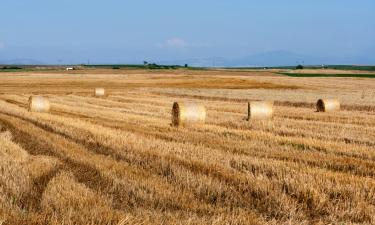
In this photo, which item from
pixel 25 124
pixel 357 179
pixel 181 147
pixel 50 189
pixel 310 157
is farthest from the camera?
pixel 25 124

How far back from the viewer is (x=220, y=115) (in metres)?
21.7

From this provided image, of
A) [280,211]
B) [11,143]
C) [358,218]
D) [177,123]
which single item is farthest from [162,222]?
[177,123]

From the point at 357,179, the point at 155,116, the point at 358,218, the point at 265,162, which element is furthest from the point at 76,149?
the point at 155,116

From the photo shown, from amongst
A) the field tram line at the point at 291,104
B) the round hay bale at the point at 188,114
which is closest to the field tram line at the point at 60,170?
the round hay bale at the point at 188,114

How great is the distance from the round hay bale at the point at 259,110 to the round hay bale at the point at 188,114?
2.25 m

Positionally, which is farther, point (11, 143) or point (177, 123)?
point (177, 123)

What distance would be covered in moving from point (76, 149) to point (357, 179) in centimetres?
581

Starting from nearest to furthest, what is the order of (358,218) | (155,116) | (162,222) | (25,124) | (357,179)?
(162,222)
(358,218)
(357,179)
(25,124)
(155,116)

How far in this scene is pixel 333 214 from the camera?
6.93 m

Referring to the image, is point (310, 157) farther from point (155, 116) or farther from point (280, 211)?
point (155, 116)

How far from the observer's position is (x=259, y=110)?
64.9ft

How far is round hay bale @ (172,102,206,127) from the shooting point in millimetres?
17688

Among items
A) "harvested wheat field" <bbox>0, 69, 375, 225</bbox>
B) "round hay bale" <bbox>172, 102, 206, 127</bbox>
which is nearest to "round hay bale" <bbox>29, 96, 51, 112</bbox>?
"harvested wheat field" <bbox>0, 69, 375, 225</bbox>

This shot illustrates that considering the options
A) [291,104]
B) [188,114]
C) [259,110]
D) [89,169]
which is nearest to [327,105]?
[259,110]
